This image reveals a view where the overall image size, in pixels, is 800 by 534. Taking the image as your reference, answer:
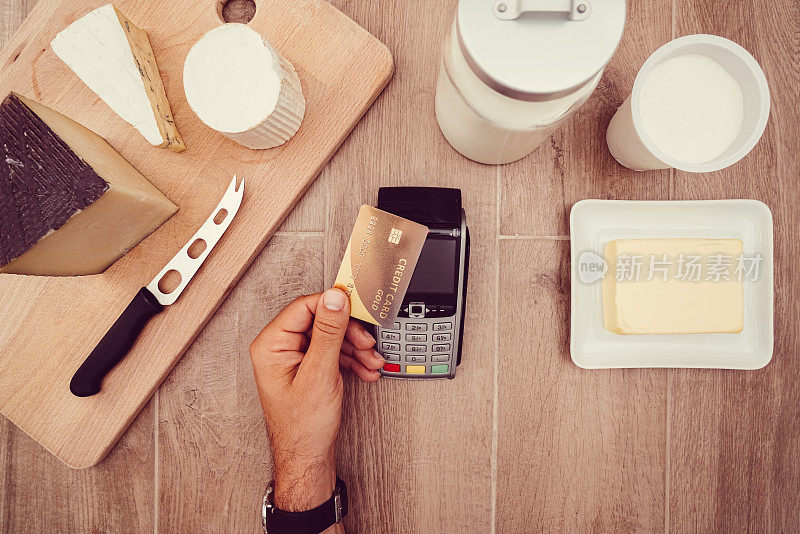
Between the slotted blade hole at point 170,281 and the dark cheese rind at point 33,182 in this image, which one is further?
the slotted blade hole at point 170,281

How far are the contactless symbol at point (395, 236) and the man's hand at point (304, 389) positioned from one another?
0.11 m

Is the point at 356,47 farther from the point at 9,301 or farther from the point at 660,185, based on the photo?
the point at 9,301

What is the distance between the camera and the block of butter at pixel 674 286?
0.55 metres

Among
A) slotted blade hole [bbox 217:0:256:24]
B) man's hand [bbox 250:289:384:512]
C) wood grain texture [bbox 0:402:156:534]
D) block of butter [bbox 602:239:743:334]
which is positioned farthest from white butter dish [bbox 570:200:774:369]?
wood grain texture [bbox 0:402:156:534]

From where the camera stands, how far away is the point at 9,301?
0.58m

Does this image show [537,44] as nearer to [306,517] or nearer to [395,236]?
[395,236]

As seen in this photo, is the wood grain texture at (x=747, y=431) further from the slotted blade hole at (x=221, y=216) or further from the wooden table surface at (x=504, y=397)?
the slotted blade hole at (x=221, y=216)

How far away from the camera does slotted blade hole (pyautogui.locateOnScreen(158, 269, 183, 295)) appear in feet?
1.85

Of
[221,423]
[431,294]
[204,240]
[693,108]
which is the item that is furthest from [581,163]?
[221,423]

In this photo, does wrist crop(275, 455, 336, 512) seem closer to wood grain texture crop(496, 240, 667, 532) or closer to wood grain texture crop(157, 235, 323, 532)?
wood grain texture crop(157, 235, 323, 532)

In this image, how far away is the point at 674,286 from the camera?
552mm

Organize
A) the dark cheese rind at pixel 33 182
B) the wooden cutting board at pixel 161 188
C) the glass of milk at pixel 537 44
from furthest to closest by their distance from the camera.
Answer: the wooden cutting board at pixel 161 188
the dark cheese rind at pixel 33 182
the glass of milk at pixel 537 44

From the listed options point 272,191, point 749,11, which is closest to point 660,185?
point 749,11

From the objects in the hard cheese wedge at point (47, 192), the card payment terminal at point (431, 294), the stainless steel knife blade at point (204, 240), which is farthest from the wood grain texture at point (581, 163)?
the hard cheese wedge at point (47, 192)
